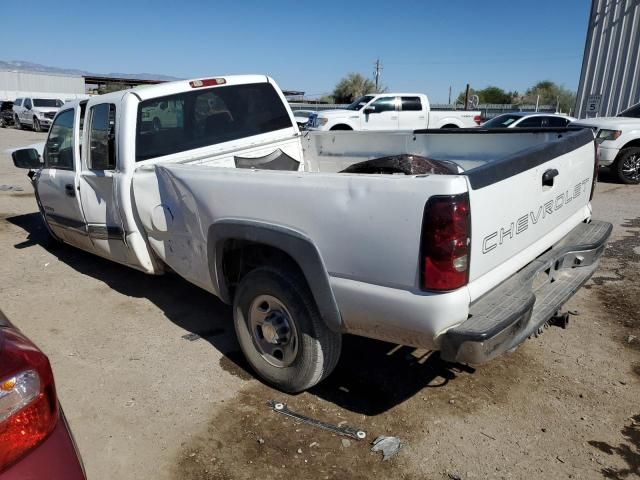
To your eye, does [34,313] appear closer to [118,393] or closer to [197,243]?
[118,393]

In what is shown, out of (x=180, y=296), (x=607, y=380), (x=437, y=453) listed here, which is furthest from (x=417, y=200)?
(x=180, y=296)

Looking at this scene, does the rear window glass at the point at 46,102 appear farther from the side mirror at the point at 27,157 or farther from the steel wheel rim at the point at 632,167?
the steel wheel rim at the point at 632,167

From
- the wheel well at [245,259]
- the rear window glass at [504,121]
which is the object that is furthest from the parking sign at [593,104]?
the wheel well at [245,259]

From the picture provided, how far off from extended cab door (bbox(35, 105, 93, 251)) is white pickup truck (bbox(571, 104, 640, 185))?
9317 mm

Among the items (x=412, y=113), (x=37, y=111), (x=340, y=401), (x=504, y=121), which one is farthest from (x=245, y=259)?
(x=37, y=111)

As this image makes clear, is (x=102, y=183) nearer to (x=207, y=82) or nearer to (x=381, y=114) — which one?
(x=207, y=82)

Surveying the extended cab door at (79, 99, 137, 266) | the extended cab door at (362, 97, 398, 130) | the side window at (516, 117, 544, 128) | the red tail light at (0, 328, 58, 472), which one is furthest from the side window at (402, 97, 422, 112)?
the red tail light at (0, 328, 58, 472)

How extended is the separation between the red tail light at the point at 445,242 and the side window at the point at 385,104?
16.4 m

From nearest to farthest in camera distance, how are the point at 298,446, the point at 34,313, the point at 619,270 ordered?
the point at 298,446 → the point at 34,313 → the point at 619,270

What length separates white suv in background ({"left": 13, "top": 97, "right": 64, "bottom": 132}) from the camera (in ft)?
88.1

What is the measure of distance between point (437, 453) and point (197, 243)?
1.99m

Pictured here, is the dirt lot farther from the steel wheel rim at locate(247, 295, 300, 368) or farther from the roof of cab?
the roof of cab

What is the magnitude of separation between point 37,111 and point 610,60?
85.1ft

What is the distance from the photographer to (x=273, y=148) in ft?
16.1
